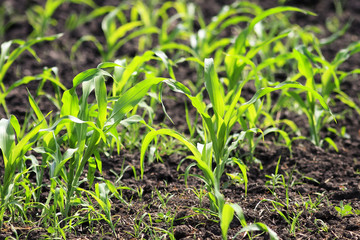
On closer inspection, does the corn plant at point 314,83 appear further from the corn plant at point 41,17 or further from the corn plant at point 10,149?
the corn plant at point 41,17

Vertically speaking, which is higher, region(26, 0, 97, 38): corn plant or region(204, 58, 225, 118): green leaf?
region(26, 0, 97, 38): corn plant

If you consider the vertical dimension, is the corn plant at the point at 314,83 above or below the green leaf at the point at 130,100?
below

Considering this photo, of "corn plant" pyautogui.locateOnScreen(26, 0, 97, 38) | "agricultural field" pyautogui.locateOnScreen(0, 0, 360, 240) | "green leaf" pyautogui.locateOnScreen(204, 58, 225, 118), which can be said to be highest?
"corn plant" pyautogui.locateOnScreen(26, 0, 97, 38)

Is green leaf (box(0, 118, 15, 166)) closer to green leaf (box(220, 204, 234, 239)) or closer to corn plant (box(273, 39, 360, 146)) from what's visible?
green leaf (box(220, 204, 234, 239))

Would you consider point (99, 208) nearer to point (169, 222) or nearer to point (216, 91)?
point (169, 222)

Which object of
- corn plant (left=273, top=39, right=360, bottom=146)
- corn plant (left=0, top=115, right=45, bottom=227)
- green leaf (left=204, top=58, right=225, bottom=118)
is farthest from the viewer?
corn plant (left=273, top=39, right=360, bottom=146)

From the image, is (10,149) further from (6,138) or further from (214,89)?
(214,89)

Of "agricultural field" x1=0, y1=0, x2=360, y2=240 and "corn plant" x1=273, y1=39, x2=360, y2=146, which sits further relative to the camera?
"corn plant" x1=273, y1=39, x2=360, y2=146

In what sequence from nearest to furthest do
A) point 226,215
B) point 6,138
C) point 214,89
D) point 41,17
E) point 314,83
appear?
Result: 1. point 226,215
2. point 6,138
3. point 214,89
4. point 314,83
5. point 41,17

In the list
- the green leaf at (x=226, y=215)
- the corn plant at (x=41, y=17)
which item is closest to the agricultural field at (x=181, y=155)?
the green leaf at (x=226, y=215)

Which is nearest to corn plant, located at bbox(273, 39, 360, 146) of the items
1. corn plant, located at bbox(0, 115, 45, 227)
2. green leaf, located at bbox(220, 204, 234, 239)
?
green leaf, located at bbox(220, 204, 234, 239)

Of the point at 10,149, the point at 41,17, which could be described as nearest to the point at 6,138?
the point at 10,149

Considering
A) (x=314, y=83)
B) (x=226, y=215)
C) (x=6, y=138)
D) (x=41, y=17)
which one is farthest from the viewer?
(x=41, y=17)

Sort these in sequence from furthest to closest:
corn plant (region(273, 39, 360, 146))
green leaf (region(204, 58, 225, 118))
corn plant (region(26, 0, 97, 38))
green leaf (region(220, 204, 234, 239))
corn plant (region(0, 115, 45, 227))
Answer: corn plant (region(26, 0, 97, 38)) → corn plant (region(273, 39, 360, 146)) → green leaf (region(204, 58, 225, 118)) → corn plant (region(0, 115, 45, 227)) → green leaf (region(220, 204, 234, 239))
